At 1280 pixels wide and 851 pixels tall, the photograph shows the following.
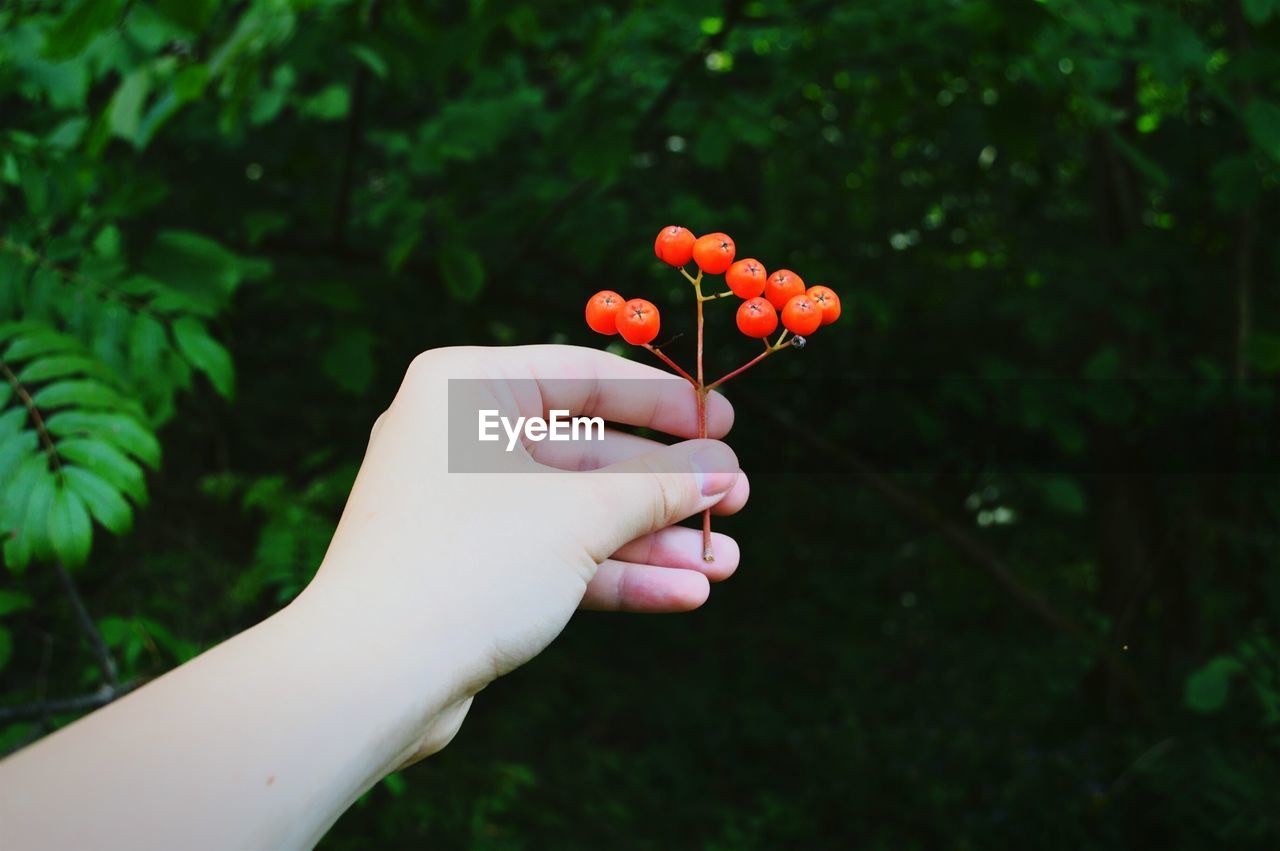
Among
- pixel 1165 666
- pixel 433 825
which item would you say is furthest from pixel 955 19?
pixel 433 825

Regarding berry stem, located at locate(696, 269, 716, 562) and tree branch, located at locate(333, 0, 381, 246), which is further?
tree branch, located at locate(333, 0, 381, 246)

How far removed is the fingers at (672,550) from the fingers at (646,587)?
0.05 ft

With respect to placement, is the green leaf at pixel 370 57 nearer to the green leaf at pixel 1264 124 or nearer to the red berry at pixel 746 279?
the red berry at pixel 746 279

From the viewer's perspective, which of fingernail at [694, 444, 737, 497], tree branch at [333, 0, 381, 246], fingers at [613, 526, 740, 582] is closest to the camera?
fingernail at [694, 444, 737, 497]

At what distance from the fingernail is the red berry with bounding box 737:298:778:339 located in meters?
0.15

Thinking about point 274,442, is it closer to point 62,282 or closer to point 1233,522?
point 62,282

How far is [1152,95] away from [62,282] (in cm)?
351

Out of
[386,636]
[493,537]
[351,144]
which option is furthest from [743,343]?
[386,636]

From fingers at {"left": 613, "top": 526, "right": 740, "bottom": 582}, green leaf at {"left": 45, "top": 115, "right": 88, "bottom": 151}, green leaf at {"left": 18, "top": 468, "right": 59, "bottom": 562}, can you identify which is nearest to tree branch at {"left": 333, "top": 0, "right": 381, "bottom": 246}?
green leaf at {"left": 45, "top": 115, "right": 88, "bottom": 151}

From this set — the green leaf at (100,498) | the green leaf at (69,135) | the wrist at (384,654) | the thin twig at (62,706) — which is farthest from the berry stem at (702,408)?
the green leaf at (69,135)

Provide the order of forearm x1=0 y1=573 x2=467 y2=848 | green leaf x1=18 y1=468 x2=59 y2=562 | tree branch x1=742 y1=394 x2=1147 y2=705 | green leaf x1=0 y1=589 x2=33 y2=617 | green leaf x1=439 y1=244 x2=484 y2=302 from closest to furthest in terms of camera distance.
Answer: forearm x1=0 y1=573 x2=467 y2=848, green leaf x1=18 y1=468 x2=59 y2=562, green leaf x1=0 y1=589 x2=33 y2=617, green leaf x1=439 y1=244 x2=484 y2=302, tree branch x1=742 y1=394 x2=1147 y2=705

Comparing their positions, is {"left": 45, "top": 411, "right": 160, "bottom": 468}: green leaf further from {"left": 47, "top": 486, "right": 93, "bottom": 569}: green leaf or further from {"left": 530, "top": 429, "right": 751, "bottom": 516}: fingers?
{"left": 530, "top": 429, "right": 751, "bottom": 516}: fingers

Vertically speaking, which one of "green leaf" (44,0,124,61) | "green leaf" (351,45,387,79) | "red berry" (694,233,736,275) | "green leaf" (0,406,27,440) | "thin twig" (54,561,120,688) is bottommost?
"thin twig" (54,561,120,688)

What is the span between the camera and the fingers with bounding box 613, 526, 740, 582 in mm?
1157
